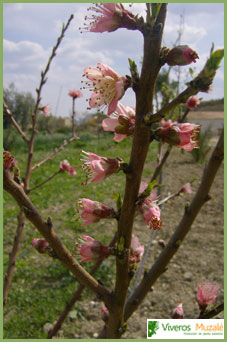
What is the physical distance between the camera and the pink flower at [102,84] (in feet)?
2.66

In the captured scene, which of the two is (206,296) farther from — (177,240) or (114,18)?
(114,18)

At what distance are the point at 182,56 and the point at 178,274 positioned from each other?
320 centimetres

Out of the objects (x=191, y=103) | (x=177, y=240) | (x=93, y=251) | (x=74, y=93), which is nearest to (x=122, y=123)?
(x=93, y=251)

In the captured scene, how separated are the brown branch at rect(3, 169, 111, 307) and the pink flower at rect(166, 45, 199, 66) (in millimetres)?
432

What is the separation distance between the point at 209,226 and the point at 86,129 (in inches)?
686

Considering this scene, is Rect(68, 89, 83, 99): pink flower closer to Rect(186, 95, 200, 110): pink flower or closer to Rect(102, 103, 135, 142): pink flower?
Rect(186, 95, 200, 110): pink flower

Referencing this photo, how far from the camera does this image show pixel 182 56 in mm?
684

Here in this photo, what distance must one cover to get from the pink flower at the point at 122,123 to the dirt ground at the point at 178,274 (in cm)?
178

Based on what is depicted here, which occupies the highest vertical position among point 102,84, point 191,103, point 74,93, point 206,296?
point 74,93

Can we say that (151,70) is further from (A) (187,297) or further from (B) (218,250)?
(B) (218,250)

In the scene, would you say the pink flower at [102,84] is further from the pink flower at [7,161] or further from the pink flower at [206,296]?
the pink flower at [206,296]

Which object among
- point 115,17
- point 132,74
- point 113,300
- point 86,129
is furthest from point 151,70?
point 86,129

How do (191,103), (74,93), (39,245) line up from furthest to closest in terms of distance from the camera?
(74,93)
(191,103)
(39,245)

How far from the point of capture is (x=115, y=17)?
29.2 inches
